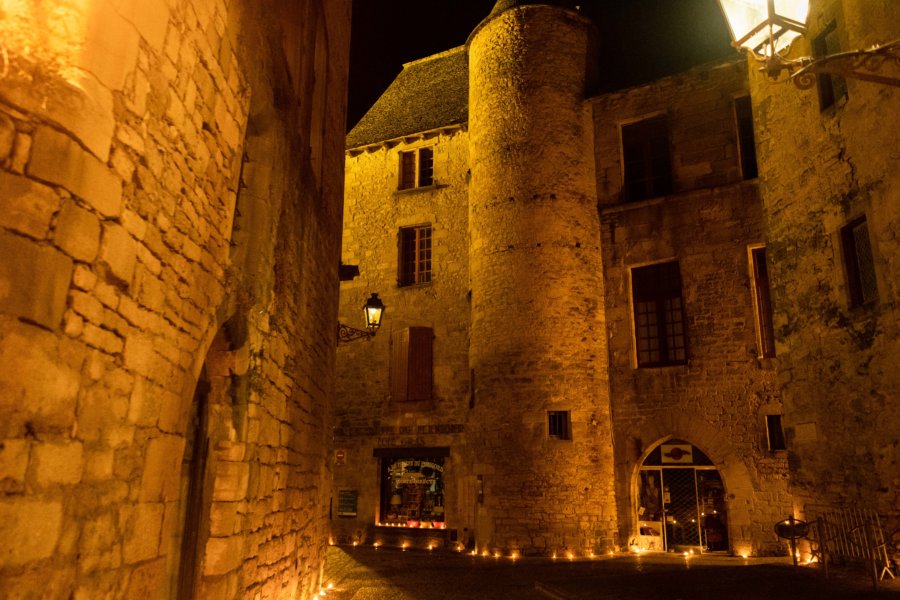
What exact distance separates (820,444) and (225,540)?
289 inches

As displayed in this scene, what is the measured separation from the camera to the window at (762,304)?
12469 millimetres

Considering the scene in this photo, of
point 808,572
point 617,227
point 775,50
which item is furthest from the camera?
point 617,227

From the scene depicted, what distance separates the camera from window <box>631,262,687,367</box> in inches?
532

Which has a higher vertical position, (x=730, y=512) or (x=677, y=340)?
(x=677, y=340)

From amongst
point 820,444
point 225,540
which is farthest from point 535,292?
point 225,540

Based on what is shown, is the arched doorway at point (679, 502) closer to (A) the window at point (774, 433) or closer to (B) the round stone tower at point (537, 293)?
(B) the round stone tower at point (537, 293)

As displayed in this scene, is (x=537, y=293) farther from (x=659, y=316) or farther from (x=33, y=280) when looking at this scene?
(x=33, y=280)

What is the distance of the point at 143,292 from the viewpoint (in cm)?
329

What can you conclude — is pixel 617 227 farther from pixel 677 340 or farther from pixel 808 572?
pixel 808 572

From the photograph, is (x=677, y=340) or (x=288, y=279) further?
(x=677, y=340)

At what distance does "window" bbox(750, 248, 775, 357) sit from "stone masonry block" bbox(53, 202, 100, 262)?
12.0 meters

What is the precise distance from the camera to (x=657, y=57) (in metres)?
16.0

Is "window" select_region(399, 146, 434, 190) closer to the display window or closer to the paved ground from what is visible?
the display window

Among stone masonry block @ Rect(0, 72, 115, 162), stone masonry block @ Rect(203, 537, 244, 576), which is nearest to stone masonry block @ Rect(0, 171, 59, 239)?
stone masonry block @ Rect(0, 72, 115, 162)
